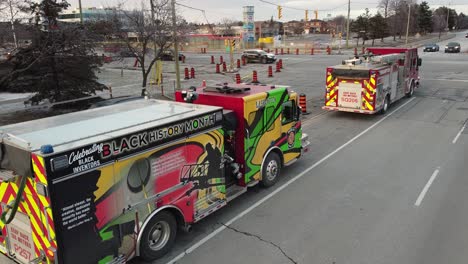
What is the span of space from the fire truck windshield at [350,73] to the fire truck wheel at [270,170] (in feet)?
27.4

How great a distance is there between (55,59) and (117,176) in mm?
13748

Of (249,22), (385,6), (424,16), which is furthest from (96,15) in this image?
(424,16)

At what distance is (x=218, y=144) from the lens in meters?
7.52

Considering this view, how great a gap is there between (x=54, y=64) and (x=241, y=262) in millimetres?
14529

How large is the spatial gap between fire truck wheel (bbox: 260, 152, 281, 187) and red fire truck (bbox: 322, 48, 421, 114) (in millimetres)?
8251

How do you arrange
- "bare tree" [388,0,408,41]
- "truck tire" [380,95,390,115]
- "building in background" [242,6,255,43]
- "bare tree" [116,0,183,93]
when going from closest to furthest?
"truck tire" [380,95,390,115]
"bare tree" [116,0,183,93]
"building in background" [242,6,255,43]
"bare tree" [388,0,408,41]

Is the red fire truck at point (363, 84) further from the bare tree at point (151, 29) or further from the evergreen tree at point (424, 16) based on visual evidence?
the evergreen tree at point (424, 16)

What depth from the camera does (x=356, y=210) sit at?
827cm

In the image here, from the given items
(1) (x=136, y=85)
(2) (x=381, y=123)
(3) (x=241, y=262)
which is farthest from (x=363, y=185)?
(1) (x=136, y=85)

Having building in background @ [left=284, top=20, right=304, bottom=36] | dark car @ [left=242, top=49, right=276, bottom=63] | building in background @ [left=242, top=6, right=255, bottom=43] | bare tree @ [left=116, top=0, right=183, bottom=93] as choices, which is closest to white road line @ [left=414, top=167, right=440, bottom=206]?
bare tree @ [left=116, top=0, right=183, bottom=93]

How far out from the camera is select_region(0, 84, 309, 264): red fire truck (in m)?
4.97

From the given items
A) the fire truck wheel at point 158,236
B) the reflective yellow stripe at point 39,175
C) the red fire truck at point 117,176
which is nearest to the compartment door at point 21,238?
the red fire truck at point 117,176

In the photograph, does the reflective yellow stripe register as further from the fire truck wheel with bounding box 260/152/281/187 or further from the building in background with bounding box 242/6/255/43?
the building in background with bounding box 242/6/255/43

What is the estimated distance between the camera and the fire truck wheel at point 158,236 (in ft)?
20.4
